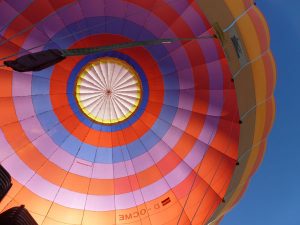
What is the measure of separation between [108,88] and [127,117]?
0.71 m

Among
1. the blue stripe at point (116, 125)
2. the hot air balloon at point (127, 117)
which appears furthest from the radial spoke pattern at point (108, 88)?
the blue stripe at point (116, 125)

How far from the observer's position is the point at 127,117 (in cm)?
867

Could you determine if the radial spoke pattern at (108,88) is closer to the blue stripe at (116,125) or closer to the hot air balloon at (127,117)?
the hot air balloon at (127,117)

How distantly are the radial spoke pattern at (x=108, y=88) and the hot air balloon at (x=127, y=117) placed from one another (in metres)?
0.02

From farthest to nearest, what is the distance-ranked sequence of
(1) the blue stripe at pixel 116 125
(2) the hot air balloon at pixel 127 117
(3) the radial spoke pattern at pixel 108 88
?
(3) the radial spoke pattern at pixel 108 88 < (1) the blue stripe at pixel 116 125 < (2) the hot air balloon at pixel 127 117

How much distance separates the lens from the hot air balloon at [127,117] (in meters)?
7.76

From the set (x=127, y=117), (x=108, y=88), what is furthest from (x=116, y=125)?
(x=108, y=88)

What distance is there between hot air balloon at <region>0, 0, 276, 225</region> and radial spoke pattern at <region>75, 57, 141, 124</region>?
0.02m

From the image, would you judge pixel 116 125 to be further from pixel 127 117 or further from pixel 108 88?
pixel 108 88

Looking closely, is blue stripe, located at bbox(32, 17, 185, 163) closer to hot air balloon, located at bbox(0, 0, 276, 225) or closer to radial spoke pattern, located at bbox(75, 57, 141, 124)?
hot air balloon, located at bbox(0, 0, 276, 225)

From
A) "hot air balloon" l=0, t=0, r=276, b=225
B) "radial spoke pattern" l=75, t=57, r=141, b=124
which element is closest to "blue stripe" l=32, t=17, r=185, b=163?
"hot air balloon" l=0, t=0, r=276, b=225

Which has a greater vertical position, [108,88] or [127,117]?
[108,88]

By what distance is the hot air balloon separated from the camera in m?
7.76

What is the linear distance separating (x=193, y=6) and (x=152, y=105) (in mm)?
2176
